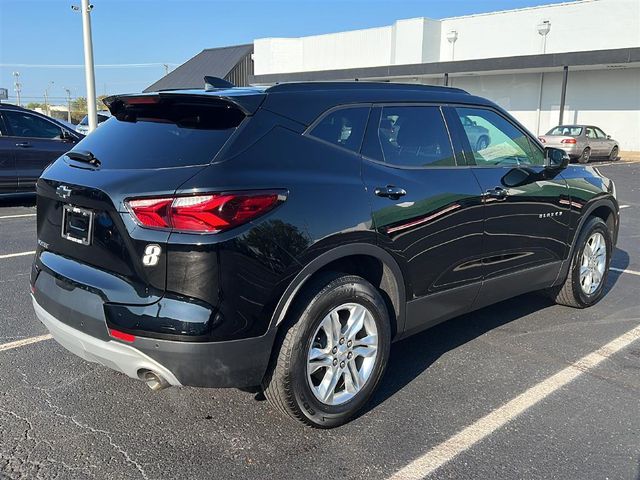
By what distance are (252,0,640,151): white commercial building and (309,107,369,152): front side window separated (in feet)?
83.5

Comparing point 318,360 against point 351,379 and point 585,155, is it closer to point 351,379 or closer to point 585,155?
point 351,379

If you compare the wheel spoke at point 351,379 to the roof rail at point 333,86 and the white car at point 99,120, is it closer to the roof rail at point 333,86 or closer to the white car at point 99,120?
the roof rail at point 333,86

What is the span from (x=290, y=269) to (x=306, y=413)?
78cm

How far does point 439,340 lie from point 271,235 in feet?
7.18

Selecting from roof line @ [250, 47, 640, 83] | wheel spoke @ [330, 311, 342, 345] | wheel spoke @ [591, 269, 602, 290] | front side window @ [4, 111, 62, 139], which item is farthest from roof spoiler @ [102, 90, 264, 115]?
roof line @ [250, 47, 640, 83]

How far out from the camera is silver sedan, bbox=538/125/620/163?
2225cm

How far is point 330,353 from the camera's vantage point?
10.1 ft

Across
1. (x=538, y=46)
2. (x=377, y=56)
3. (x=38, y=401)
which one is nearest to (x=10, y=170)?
(x=38, y=401)

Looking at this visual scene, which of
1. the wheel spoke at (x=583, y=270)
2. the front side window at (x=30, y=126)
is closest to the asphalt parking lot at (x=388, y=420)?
the wheel spoke at (x=583, y=270)

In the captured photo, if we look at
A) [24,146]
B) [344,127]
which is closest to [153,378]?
[344,127]

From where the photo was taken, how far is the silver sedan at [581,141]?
22250 millimetres

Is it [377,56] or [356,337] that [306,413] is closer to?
[356,337]

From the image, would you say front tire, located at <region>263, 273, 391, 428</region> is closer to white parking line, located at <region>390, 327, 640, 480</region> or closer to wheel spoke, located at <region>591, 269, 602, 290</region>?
white parking line, located at <region>390, 327, 640, 480</region>

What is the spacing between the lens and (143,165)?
283cm
